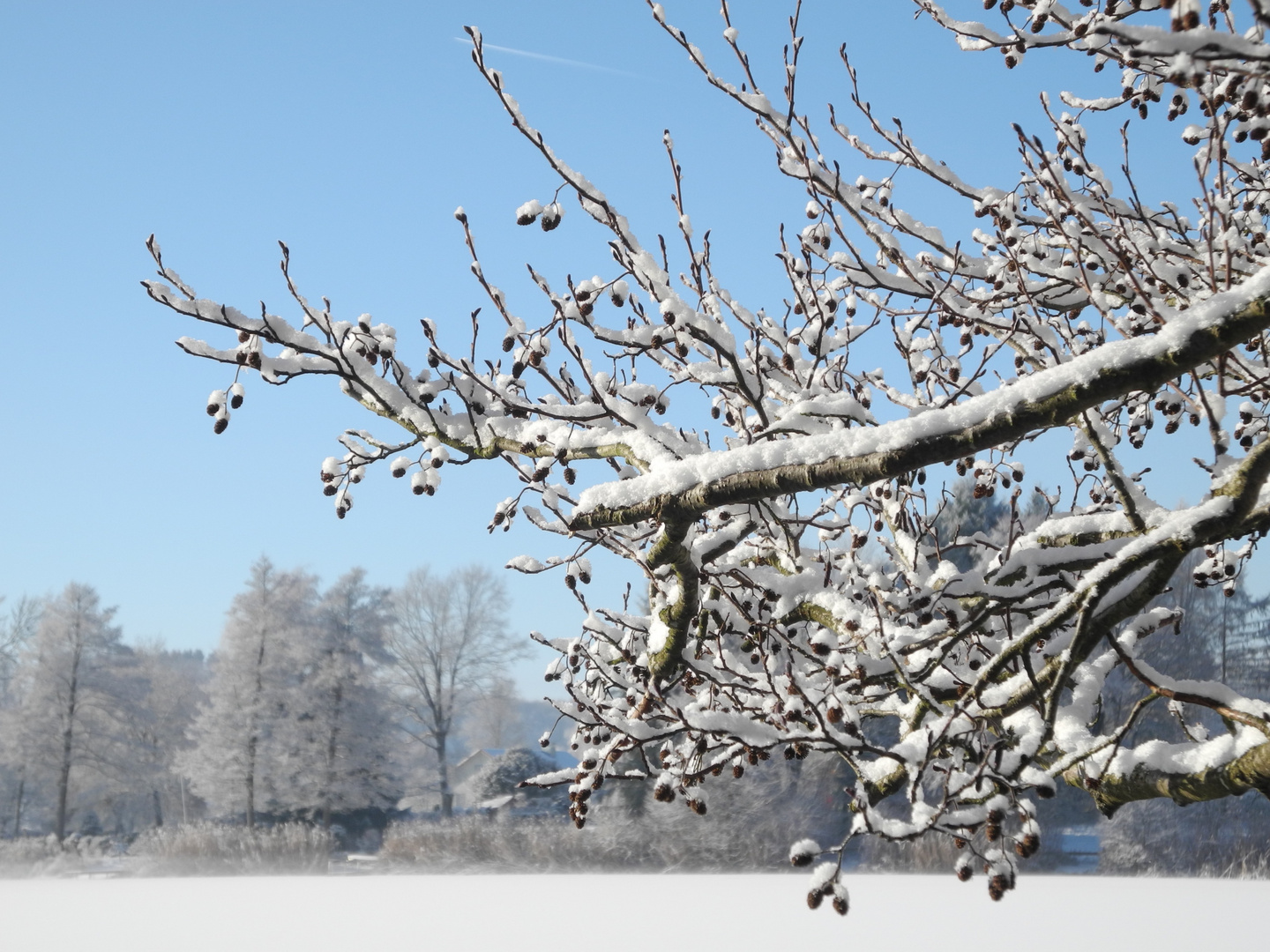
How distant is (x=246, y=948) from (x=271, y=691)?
16642mm

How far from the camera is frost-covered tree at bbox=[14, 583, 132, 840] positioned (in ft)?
96.1

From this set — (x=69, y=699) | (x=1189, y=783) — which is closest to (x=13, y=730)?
(x=69, y=699)

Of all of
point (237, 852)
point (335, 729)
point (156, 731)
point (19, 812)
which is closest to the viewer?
point (237, 852)

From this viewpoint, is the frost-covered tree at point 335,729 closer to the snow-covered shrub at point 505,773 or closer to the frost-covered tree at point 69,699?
the snow-covered shrub at point 505,773

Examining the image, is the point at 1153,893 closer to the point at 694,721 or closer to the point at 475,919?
the point at 475,919

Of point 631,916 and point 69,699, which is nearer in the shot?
point 631,916

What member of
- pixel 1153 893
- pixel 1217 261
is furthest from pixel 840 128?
pixel 1153 893

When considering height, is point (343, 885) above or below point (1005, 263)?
below


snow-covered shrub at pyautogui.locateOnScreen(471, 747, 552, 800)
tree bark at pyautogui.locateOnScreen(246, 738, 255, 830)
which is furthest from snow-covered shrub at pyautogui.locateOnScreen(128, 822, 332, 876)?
snow-covered shrub at pyautogui.locateOnScreen(471, 747, 552, 800)

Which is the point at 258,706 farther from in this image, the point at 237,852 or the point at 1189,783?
the point at 1189,783

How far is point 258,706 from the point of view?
26500 millimetres

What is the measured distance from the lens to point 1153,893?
47.1 feet

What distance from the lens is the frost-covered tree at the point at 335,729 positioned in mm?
26188

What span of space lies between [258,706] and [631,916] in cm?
1744
